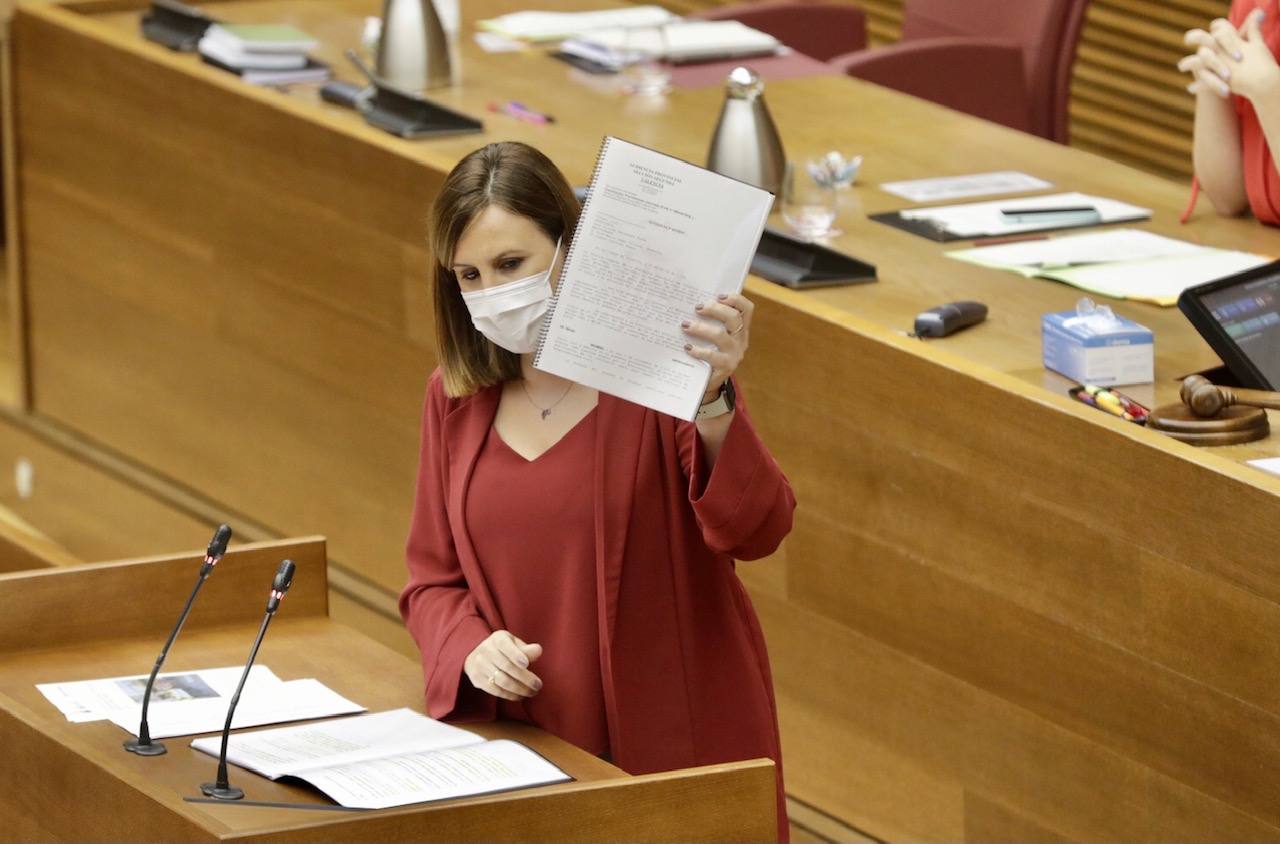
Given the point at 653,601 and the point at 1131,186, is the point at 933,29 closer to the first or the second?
the point at 1131,186

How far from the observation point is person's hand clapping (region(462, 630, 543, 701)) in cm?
229

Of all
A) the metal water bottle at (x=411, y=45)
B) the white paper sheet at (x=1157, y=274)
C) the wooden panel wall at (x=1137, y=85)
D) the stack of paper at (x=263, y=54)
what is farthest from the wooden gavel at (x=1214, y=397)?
the wooden panel wall at (x=1137, y=85)

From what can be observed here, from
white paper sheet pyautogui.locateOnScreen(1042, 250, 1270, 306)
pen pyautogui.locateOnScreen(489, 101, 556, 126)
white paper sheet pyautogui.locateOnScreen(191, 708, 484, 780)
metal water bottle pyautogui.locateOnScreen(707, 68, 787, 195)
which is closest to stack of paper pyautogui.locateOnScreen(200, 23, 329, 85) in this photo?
pen pyautogui.locateOnScreen(489, 101, 556, 126)

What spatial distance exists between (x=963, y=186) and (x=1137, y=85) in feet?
8.78

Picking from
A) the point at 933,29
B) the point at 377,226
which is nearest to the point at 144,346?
the point at 377,226

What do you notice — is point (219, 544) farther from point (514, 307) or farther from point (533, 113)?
point (533, 113)

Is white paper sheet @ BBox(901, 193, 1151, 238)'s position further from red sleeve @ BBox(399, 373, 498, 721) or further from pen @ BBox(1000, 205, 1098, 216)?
red sleeve @ BBox(399, 373, 498, 721)

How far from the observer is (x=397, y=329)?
4238mm

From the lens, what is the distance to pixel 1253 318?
3.01m

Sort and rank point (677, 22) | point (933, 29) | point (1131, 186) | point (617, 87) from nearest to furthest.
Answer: point (1131, 186) → point (617, 87) → point (677, 22) → point (933, 29)

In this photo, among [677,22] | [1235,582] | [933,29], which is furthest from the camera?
[933,29]

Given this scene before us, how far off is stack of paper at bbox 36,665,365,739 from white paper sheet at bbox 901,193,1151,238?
5.52 feet

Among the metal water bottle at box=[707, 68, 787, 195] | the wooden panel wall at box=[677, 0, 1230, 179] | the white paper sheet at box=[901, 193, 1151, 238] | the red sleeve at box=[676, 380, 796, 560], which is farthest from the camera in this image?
the wooden panel wall at box=[677, 0, 1230, 179]

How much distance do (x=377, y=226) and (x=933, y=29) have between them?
6.26ft
